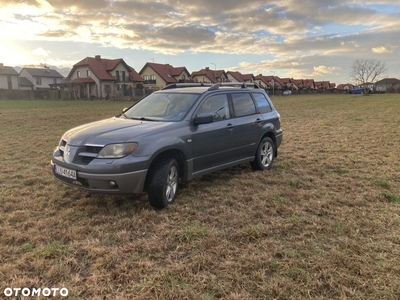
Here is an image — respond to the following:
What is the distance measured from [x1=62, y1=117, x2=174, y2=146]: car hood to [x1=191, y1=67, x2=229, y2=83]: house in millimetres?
64466

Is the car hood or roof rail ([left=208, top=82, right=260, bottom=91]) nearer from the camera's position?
the car hood

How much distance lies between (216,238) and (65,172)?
7.27 ft

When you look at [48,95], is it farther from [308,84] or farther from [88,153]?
[308,84]

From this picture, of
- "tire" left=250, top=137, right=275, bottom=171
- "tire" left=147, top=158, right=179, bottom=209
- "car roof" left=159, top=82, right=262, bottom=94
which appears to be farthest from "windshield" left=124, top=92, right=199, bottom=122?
"tire" left=250, top=137, right=275, bottom=171

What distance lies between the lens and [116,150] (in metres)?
3.93

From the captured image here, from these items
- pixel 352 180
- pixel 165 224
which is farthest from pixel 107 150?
pixel 352 180

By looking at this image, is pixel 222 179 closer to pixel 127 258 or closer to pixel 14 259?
pixel 127 258

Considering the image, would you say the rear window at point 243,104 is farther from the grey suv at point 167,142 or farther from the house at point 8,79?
the house at point 8,79

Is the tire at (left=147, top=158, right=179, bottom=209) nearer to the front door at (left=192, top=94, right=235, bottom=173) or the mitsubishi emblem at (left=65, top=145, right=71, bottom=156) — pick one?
the front door at (left=192, top=94, right=235, bottom=173)

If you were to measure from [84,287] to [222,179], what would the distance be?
11.4 ft

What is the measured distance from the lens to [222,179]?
5770 mm

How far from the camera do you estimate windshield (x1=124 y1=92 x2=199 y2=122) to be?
485 centimetres

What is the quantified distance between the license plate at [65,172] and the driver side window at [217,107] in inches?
81.2

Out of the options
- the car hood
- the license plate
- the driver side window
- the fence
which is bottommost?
the license plate
